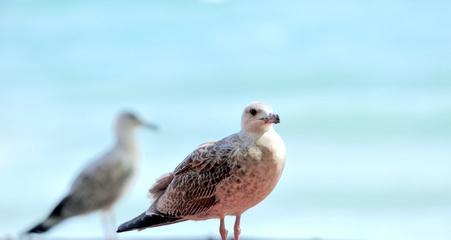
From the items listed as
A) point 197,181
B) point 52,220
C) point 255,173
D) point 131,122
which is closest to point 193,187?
point 197,181

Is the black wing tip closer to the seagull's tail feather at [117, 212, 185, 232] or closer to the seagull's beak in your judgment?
the seagull's tail feather at [117, 212, 185, 232]

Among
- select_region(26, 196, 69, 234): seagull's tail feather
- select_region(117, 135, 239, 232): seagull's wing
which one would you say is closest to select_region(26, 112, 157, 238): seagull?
select_region(26, 196, 69, 234): seagull's tail feather

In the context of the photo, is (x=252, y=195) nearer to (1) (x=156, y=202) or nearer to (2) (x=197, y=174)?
(2) (x=197, y=174)

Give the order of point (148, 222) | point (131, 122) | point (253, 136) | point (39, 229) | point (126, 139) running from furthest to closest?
point (131, 122) → point (126, 139) → point (39, 229) → point (148, 222) → point (253, 136)

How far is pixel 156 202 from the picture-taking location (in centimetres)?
442

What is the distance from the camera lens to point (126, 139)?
315 inches

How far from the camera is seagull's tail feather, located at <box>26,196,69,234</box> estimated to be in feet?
24.4

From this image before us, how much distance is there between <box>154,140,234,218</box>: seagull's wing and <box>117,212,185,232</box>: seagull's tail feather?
3 centimetres

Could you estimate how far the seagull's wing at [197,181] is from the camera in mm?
4102

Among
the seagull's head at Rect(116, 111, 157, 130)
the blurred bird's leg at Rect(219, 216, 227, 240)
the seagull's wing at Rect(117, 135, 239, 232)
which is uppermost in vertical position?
the seagull's head at Rect(116, 111, 157, 130)

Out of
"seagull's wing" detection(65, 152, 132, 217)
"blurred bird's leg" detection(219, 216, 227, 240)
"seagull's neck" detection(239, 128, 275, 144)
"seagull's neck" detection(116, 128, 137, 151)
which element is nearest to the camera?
"seagull's neck" detection(239, 128, 275, 144)

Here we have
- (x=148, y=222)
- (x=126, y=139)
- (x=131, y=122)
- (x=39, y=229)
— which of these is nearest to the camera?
(x=148, y=222)

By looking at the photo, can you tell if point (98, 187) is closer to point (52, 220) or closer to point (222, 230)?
point (52, 220)

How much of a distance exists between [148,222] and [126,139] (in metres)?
3.75
